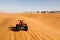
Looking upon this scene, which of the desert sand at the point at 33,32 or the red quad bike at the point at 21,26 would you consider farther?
the red quad bike at the point at 21,26

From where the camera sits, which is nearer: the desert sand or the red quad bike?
the desert sand

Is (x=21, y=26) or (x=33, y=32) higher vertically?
(x=21, y=26)

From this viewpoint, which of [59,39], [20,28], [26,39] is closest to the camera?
[26,39]

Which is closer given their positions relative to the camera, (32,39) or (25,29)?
(32,39)

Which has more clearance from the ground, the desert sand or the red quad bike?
the red quad bike

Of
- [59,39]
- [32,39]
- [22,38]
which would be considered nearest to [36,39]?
[32,39]

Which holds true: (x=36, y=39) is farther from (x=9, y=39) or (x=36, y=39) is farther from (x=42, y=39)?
(x=9, y=39)

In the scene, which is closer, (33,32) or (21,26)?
(33,32)

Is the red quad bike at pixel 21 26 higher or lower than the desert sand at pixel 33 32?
higher

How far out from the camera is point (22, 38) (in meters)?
14.4

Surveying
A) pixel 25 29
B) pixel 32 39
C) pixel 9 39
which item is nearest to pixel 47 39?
pixel 32 39

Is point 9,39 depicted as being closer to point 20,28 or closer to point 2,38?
point 2,38

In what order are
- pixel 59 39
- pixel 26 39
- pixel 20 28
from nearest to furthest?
pixel 26 39
pixel 59 39
pixel 20 28

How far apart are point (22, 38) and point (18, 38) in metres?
0.38
